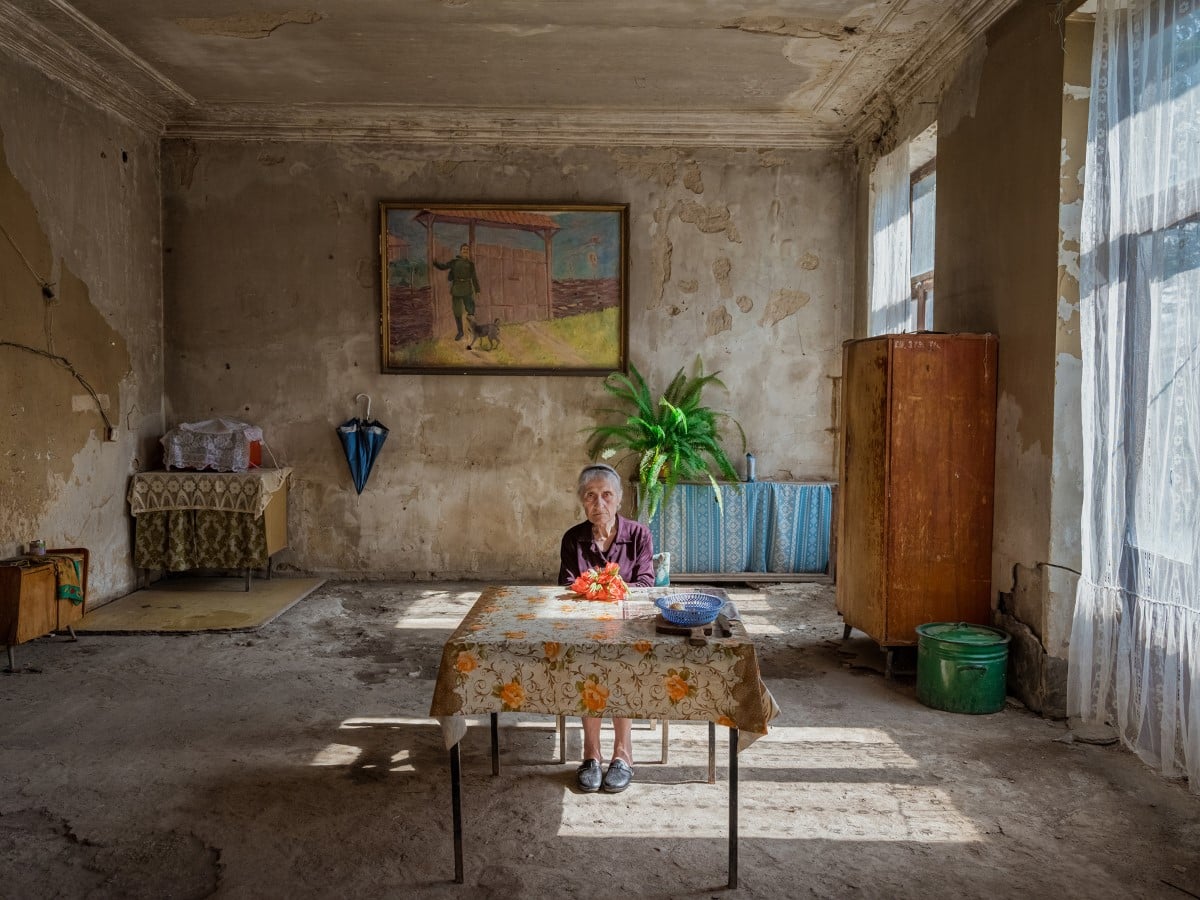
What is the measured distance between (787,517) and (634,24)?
403 centimetres

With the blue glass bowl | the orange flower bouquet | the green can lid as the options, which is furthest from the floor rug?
the green can lid

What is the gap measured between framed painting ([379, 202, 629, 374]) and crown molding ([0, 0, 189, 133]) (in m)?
1.95

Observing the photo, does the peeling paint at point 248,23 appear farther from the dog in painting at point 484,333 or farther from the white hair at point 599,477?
the white hair at point 599,477

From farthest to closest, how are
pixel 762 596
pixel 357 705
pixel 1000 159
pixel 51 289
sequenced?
pixel 762 596 < pixel 51 289 < pixel 1000 159 < pixel 357 705

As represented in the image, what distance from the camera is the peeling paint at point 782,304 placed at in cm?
794

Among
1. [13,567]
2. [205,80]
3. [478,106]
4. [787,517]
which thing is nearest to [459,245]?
[478,106]

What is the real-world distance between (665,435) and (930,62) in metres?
3.30

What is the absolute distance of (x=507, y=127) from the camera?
7656mm

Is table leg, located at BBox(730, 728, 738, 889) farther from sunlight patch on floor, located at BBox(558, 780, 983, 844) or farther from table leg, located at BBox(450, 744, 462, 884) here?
table leg, located at BBox(450, 744, 462, 884)

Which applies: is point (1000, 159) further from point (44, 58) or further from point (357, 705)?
point (44, 58)

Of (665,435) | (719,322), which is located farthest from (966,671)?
(719,322)

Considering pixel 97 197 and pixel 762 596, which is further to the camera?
pixel 762 596

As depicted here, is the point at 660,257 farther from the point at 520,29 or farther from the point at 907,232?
the point at 520,29

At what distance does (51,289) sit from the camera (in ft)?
20.2
